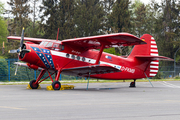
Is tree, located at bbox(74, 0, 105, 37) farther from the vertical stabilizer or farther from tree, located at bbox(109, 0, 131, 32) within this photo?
the vertical stabilizer

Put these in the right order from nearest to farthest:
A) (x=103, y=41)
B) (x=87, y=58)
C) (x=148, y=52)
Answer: (x=103, y=41)
(x=87, y=58)
(x=148, y=52)

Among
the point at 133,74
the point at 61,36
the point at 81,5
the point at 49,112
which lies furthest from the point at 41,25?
the point at 49,112

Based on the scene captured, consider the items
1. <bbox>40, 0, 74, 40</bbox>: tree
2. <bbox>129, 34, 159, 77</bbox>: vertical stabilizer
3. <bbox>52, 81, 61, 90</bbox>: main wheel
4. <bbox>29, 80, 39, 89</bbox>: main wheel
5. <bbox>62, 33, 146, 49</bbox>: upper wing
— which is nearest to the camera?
<bbox>62, 33, 146, 49</bbox>: upper wing

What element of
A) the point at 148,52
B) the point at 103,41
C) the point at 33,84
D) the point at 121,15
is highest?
the point at 121,15

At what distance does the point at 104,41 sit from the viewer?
16250mm

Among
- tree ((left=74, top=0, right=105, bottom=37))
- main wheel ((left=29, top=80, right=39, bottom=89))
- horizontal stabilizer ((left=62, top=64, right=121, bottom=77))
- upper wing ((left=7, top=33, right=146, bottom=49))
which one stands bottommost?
main wheel ((left=29, top=80, right=39, bottom=89))

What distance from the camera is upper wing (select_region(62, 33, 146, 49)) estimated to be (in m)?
15.0

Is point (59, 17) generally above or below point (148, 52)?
above

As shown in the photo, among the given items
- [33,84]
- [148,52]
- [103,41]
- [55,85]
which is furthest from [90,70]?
[148,52]

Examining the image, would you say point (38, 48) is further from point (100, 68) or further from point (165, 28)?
point (165, 28)

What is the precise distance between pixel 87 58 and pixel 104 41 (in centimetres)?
204

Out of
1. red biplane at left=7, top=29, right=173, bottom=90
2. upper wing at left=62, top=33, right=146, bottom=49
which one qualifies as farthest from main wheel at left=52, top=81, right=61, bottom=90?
A: upper wing at left=62, top=33, right=146, bottom=49

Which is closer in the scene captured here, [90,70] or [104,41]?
[104,41]

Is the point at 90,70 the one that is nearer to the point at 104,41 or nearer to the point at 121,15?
the point at 104,41
